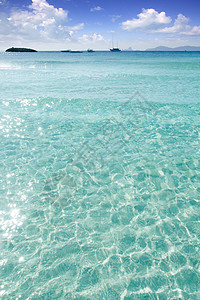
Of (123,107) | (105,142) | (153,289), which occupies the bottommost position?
(153,289)

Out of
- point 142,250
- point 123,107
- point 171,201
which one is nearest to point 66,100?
point 123,107

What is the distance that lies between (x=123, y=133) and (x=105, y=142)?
2.37m

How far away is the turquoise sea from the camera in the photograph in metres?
6.51

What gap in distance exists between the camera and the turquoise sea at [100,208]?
6508 millimetres

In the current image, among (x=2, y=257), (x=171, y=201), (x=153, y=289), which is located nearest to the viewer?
(x=153, y=289)

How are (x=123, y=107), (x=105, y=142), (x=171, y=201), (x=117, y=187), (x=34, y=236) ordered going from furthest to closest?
(x=123, y=107)
(x=105, y=142)
(x=117, y=187)
(x=171, y=201)
(x=34, y=236)

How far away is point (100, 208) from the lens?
9344 millimetres

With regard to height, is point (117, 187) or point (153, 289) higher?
point (117, 187)

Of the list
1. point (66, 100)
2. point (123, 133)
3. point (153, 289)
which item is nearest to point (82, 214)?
point (153, 289)

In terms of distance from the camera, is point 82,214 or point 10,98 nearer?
point 82,214

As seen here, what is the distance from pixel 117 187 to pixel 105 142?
566 cm

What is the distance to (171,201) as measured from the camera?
31.7ft

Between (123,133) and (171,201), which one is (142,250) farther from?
(123,133)

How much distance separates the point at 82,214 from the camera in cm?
→ 900
